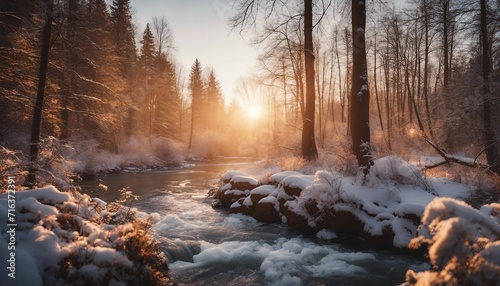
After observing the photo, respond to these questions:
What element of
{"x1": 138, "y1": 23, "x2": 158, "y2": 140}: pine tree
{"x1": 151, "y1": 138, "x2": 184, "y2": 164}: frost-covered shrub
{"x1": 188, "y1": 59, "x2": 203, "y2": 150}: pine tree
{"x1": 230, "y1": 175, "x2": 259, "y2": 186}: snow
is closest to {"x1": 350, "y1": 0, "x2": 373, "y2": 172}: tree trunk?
{"x1": 230, "y1": 175, "x2": 259, "y2": 186}: snow

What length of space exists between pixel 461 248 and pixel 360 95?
21.9ft

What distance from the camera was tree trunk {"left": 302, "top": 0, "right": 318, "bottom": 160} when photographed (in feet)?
38.8

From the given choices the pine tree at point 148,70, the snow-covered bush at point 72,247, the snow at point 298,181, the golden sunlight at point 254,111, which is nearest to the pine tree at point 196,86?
the pine tree at point 148,70

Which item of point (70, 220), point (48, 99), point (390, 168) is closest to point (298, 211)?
point (390, 168)

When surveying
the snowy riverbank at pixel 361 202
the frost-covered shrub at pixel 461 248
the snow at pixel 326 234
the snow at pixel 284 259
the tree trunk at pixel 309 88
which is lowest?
the snow at pixel 284 259

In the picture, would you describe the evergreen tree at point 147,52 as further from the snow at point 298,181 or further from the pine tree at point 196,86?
the snow at point 298,181

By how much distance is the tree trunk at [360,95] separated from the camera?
7988 millimetres

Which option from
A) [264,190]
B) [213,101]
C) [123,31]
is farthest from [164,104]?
[264,190]

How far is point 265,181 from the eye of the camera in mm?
10953

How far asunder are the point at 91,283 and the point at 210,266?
9.56ft

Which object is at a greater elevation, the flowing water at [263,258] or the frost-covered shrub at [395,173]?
the frost-covered shrub at [395,173]

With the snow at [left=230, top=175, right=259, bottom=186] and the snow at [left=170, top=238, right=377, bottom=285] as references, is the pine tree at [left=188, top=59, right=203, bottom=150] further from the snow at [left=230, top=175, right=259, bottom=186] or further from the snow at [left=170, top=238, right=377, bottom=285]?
the snow at [left=170, top=238, right=377, bottom=285]

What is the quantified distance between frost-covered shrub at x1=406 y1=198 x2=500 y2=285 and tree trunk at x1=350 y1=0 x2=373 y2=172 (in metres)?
5.87

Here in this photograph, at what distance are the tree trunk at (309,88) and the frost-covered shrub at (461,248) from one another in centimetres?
1010
